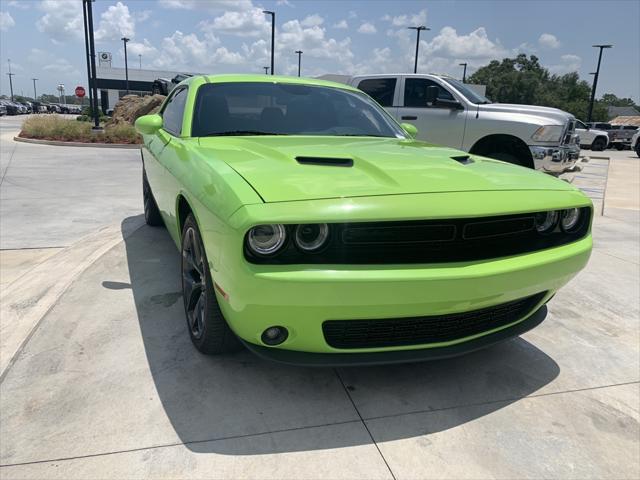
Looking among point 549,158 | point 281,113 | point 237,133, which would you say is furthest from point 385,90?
point 237,133

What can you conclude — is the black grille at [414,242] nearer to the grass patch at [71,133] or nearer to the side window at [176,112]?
the side window at [176,112]

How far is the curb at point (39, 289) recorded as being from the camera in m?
2.76

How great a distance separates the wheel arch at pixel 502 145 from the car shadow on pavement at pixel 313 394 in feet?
16.0

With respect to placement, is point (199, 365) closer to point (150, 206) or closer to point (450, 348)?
point (450, 348)

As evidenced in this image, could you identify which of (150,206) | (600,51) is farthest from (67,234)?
(600,51)

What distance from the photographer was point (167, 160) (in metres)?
3.22

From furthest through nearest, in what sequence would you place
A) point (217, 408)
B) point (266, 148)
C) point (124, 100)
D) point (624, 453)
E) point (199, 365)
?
point (124, 100) < point (266, 148) < point (199, 365) < point (217, 408) < point (624, 453)

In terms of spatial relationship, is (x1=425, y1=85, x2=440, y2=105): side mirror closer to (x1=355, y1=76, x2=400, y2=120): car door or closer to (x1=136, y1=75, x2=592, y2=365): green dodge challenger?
(x1=355, y1=76, x2=400, y2=120): car door

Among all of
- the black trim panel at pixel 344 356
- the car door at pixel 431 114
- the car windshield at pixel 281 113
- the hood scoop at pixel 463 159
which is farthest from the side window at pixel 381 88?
the black trim panel at pixel 344 356

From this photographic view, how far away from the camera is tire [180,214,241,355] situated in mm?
2350

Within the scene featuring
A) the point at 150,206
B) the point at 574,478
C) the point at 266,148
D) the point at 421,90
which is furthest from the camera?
the point at 421,90

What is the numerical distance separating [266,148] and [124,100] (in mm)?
21743

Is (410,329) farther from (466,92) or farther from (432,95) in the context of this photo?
(466,92)

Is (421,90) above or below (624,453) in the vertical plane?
above
